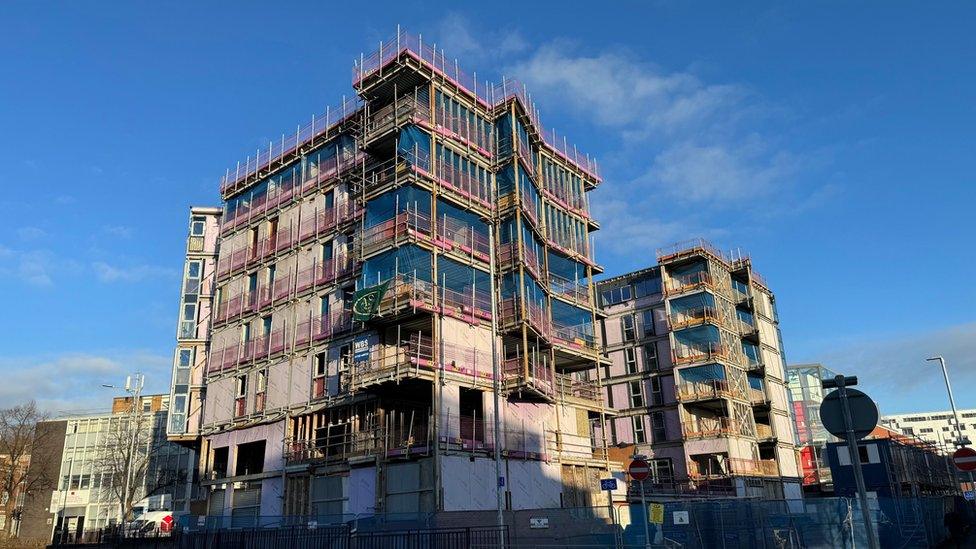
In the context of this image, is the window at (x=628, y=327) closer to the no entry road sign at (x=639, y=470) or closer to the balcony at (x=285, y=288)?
the balcony at (x=285, y=288)

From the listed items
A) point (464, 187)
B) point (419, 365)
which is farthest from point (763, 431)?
point (419, 365)

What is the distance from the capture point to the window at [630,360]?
205ft

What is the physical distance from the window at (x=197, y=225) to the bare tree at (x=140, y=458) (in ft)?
82.9

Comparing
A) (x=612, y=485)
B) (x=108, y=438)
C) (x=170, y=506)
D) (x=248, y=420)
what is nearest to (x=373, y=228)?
(x=248, y=420)

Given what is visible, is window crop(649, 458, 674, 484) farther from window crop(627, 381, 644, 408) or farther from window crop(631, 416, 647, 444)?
window crop(627, 381, 644, 408)

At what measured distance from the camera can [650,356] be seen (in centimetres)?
6153

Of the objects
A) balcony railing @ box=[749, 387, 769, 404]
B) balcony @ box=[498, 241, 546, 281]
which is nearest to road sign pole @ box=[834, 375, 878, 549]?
balcony @ box=[498, 241, 546, 281]

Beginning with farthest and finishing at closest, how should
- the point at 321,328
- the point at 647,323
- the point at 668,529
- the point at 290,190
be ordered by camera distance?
the point at 647,323 → the point at 290,190 → the point at 321,328 → the point at 668,529

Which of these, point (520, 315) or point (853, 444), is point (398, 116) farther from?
point (853, 444)

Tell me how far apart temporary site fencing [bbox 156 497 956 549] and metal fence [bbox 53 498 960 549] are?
27 mm

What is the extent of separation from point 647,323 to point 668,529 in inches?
1659

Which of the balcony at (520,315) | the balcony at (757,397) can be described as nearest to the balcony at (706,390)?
the balcony at (757,397)

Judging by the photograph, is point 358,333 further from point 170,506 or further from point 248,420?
point 170,506

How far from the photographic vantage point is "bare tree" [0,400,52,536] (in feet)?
220
